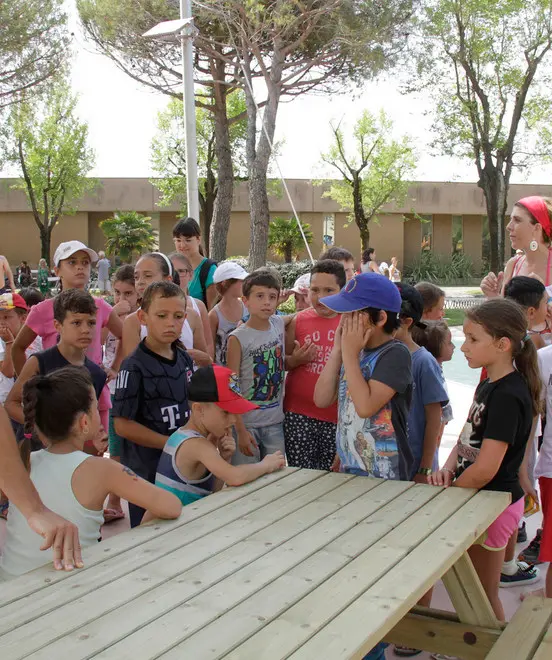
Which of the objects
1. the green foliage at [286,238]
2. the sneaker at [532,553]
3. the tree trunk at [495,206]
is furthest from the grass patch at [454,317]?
the green foliage at [286,238]

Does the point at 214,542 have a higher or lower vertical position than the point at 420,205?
lower

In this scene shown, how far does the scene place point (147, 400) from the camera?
3400mm

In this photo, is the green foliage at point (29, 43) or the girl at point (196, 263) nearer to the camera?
the girl at point (196, 263)

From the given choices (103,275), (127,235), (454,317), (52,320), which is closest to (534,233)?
(52,320)

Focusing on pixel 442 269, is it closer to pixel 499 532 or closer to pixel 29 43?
pixel 29 43

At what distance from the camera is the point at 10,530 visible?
244 cm

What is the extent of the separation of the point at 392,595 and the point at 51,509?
1.15 m

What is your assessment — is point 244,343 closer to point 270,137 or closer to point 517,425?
point 517,425

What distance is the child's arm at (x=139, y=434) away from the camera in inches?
130

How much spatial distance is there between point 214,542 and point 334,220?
117 ft

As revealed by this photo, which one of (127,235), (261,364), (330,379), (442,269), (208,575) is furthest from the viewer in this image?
(442,269)

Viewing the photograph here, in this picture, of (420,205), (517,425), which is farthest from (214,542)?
(420,205)

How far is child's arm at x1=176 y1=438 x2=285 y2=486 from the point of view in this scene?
2748mm

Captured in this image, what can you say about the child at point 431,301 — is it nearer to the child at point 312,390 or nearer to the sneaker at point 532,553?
the child at point 312,390
